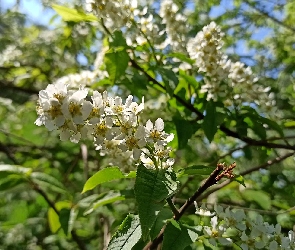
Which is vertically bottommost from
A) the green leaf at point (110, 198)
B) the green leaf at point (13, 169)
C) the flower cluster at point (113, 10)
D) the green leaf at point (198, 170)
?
the green leaf at point (198, 170)

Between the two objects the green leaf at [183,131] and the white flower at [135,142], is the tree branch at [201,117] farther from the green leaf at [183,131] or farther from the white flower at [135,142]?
the white flower at [135,142]

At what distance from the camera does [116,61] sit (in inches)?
84.7

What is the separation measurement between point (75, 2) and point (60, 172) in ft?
6.10

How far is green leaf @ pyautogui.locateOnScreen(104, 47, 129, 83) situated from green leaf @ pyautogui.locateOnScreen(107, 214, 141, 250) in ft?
3.21

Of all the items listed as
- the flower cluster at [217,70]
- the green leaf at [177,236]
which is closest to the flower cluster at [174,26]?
the flower cluster at [217,70]

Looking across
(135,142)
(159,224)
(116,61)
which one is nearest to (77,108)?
(135,142)

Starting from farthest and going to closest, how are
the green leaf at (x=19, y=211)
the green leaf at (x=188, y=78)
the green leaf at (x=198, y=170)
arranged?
the green leaf at (x=19, y=211) → the green leaf at (x=188, y=78) → the green leaf at (x=198, y=170)

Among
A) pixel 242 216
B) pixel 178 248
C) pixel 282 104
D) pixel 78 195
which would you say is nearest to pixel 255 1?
pixel 282 104

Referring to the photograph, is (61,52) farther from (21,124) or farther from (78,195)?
(78,195)

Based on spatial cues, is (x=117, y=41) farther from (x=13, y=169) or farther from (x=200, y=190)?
(x=200, y=190)

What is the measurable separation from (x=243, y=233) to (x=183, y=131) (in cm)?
71

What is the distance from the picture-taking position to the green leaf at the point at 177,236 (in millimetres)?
1273

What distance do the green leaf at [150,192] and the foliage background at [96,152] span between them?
0.54 metres

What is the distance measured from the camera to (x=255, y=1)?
4.59 metres
